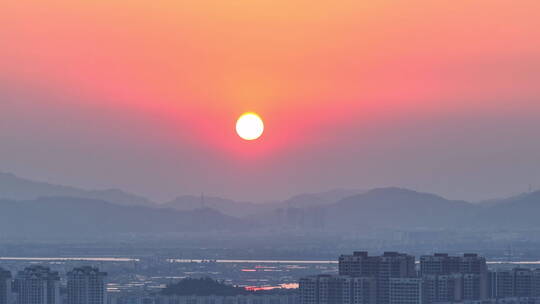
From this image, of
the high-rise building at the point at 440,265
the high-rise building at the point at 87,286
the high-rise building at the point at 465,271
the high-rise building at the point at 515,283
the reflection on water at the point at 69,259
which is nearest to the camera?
the high-rise building at the point at 465,271

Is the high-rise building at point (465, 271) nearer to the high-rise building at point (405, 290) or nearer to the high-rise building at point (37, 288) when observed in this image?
the high-rise building at point (405, 290)

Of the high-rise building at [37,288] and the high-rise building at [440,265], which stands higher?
the high-rise building at [440,265]

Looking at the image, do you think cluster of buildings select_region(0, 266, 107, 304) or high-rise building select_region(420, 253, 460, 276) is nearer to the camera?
high-rise building select_region(420, 253, 460, 276)

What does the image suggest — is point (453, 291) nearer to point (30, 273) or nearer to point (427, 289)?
point (427, 289)

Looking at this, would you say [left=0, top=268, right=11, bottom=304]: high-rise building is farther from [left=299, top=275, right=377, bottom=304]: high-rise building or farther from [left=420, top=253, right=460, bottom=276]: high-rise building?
[left=420, top=253, right=460, bottom=276]: high-rise building

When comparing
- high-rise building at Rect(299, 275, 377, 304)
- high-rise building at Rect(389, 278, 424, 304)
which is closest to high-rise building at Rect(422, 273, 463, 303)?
high-rise building at Rect(389, 278, 424, 304)

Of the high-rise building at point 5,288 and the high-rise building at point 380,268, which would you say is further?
the high-rise building at point 5,288

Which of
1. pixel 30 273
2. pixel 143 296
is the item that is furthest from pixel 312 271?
pixel 30 273

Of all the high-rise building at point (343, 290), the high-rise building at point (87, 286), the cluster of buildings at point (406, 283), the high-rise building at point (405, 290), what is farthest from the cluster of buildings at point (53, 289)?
the high-rise building at point (405, 290)
